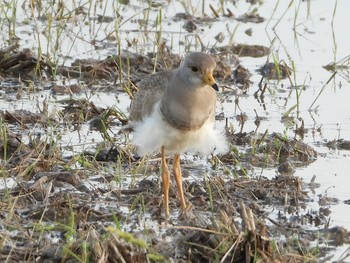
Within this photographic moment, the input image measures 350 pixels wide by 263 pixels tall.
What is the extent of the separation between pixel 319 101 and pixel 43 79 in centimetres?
240

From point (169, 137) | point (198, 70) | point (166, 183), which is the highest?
point (198, 70)

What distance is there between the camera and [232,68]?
404 inches

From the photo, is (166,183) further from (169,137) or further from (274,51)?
(274,51)

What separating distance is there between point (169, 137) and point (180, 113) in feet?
0.60

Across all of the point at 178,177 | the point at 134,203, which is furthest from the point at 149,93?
the point at 134,203

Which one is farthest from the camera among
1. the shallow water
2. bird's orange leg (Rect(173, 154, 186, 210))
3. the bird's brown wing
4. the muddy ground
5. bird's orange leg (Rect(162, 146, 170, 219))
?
the shallow water

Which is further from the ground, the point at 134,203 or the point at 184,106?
the point at 184,106

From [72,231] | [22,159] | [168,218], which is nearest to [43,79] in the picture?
[22,159]

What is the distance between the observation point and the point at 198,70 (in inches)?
273

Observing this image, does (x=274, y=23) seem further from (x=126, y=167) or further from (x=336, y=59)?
(x=126, y=167)

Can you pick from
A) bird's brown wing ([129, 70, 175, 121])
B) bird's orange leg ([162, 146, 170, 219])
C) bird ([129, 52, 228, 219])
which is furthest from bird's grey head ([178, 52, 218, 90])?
bird's orange leg ([162, 146, 170, 219])

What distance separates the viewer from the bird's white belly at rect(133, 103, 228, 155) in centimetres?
701

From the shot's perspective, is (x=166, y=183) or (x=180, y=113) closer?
(x=180, y=113)

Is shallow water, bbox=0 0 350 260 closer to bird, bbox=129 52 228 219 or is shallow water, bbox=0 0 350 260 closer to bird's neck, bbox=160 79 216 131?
bird, bbox=129 52 228 219
